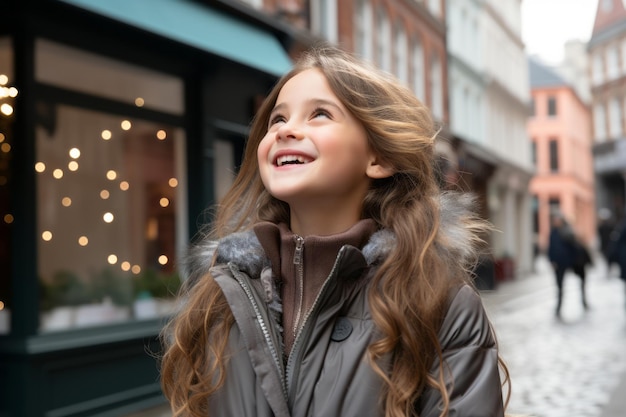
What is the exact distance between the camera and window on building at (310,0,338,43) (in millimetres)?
13367

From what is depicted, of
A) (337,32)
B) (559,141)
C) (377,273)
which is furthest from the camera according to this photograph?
(559,141)

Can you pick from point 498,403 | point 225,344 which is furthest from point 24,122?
point 498,403

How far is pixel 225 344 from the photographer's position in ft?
6.49

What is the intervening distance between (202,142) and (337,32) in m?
6.44

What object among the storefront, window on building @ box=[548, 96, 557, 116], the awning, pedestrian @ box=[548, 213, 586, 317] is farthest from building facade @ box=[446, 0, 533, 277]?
window on building @ box=[548, 96, 557, 116]

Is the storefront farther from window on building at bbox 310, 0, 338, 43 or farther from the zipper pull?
the zipper pull

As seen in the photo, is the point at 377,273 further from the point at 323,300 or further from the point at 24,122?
the point at 24,122

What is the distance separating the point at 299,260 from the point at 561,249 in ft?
43.0

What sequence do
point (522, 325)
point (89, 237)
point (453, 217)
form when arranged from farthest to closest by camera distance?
point (522, 325) < point (89, 237) < point (453, 217)

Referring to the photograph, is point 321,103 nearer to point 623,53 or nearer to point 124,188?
point 124,188

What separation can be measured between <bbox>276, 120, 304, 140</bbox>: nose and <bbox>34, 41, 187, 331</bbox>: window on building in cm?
497

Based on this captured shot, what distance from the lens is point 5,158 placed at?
6.56 meters

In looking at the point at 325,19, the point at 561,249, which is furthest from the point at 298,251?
the point at 561,249

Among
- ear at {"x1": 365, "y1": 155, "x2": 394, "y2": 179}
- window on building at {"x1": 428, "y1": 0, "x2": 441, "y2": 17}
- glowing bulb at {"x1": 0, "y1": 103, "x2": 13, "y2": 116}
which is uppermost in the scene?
window on building at {"x1": 428, "y1": 0, "x2": 441, "y2": 17}
